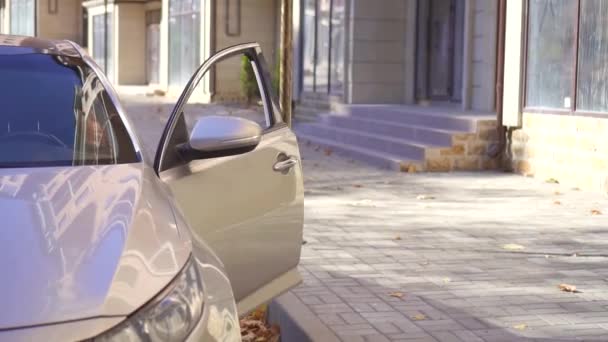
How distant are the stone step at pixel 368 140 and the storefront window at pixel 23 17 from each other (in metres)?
36.6

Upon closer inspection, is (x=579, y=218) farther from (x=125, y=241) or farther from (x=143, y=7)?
(x=143, y=7)

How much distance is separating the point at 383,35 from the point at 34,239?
737 inches

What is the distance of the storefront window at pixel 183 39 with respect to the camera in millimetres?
33250

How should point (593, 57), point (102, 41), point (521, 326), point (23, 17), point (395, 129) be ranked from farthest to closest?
point (23, 17), point (102, 41), point (395, 129), point (593, 57), point (521, 326)

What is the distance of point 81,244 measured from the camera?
3.00 metres

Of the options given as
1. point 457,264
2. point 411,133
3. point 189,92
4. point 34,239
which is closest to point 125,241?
point 34,239

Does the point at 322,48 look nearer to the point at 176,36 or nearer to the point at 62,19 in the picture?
the point at 176,36

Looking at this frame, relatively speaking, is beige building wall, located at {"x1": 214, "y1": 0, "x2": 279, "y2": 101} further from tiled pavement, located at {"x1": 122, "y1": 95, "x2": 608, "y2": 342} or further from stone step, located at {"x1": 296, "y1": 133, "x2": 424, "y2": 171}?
tiled pavement, located at {"x1": 122, "y1": 95, "x2": 608, "y2": 342}

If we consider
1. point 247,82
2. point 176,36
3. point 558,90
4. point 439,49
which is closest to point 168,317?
point 558,90

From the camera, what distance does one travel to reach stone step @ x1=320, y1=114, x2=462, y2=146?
15189 mm

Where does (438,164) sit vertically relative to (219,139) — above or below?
below

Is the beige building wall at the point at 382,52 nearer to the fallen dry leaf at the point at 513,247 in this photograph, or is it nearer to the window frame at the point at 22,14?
the fallen dry leaf at the point at 513,247

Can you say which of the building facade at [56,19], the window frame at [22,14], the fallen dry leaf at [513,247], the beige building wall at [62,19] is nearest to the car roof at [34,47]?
the fallen dry leaf at [513,247]

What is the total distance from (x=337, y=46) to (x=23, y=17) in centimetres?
3853
